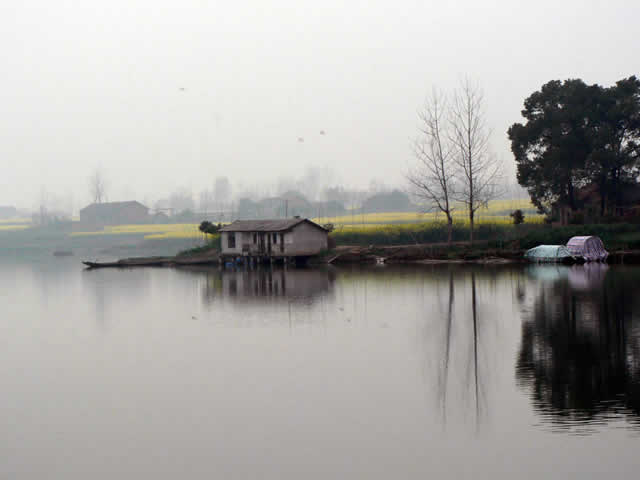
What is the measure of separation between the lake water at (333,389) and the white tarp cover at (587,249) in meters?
14.1

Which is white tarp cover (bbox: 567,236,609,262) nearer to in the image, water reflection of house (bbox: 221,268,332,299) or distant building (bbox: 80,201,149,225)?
water reflection of house (bbox: 221,268,332,299)

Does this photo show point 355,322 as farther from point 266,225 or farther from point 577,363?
point 266,225

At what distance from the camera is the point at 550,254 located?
1565 inches

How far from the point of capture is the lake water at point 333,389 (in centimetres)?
908

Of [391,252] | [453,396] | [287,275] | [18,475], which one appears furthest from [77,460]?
[391,252]

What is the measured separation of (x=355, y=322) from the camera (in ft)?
65.2

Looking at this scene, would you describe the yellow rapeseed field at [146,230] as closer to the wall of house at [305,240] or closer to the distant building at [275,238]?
the distant building at [275,238]

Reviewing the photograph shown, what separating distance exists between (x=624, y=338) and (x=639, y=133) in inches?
1294

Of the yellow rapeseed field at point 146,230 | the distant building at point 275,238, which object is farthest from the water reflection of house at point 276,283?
the yellow rapeseed field at point 146,230

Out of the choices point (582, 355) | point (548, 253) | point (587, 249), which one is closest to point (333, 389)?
point (582, 355)

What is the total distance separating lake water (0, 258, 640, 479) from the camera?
357 inches

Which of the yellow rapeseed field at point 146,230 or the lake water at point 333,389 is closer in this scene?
the lake water at point 333,389

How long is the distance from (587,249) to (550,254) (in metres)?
1.98

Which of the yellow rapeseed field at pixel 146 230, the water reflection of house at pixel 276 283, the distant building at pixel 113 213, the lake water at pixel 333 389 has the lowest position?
the lake water at pixel 333 389
